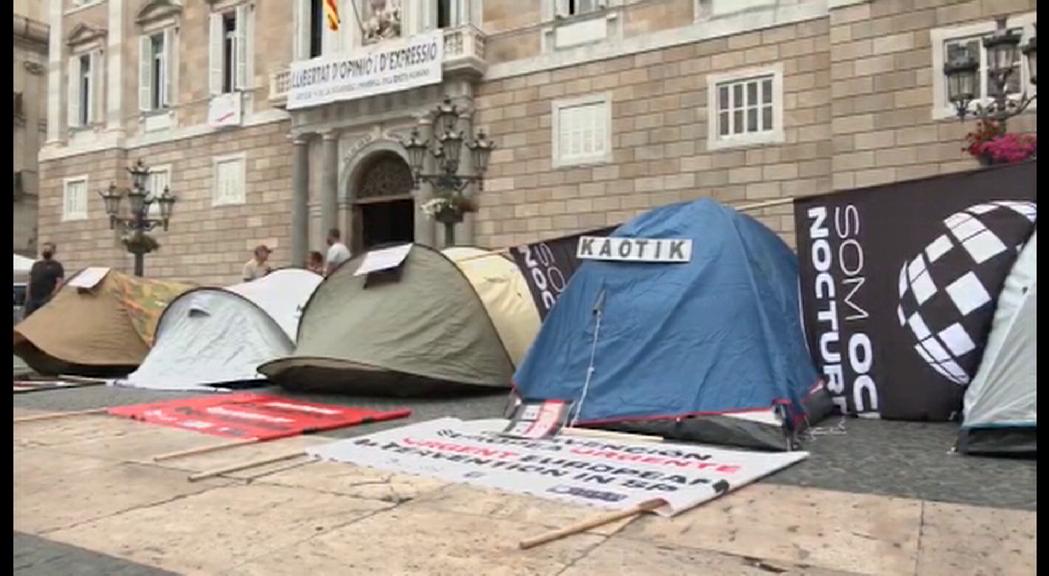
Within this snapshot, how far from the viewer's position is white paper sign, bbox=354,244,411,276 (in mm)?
7630

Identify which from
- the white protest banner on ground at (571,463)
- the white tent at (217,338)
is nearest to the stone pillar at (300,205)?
the white tent at (217,338)

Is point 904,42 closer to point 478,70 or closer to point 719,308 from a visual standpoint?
point 478,70

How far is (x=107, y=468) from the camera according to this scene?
14.7 ft

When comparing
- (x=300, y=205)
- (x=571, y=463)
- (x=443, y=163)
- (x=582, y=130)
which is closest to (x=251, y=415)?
(x=571, y=463)

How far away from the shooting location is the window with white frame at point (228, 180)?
806 cm

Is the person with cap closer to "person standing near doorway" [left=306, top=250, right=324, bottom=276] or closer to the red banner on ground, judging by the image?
"person standing near doorway" [left=306, top=250, right=324, bottom=276]

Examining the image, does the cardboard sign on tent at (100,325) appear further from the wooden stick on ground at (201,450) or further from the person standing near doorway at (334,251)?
the wooden stick on ground at (201,450)

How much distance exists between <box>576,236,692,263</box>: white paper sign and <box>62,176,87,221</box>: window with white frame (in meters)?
3.25

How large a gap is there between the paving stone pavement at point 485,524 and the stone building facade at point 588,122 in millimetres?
2997

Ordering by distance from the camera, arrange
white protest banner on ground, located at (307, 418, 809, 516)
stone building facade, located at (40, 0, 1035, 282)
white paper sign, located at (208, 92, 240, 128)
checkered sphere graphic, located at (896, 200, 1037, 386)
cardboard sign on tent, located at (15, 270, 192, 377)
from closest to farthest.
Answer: white protest banner on ground, located at (307, 418, 809, 516)
checkered sphere graphic, located at (896, 200, 1037, 386)
white paper sign, located at (208, 92, 240, 128)
stone building facade, located at (40, 0, 1035, 282)
cardboard sign on tent, located at (15, 270, 192, 377)

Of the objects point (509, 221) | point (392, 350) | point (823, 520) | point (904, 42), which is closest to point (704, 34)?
point (904, 42)

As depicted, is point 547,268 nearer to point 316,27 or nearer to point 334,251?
point 334,251

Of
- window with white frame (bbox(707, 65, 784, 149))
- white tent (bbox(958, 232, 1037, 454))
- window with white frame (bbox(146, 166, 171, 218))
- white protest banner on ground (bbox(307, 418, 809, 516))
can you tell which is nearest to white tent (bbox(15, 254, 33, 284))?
white protest banner on ground (bbox(307, 418, 809, 516))

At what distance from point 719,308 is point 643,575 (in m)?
2.92
